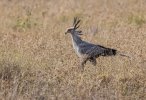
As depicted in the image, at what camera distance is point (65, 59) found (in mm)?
8742

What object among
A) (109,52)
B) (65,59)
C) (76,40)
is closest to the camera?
(109,52)

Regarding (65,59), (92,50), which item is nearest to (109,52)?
(92,50)

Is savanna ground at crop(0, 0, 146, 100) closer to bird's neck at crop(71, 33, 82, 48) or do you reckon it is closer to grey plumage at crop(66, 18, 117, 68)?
grey plumage at crop(66, 18, 117, 68)

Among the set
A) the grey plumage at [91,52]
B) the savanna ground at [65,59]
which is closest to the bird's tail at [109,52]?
the grey plumage at [91,52]

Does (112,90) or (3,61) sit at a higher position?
(3,61)

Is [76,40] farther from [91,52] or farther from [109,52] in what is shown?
[109,52]

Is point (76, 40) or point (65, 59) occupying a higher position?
point (76, 40)

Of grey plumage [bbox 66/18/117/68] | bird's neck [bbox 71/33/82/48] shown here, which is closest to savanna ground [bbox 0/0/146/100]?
grey plumage [bbox 66/18/117/68]

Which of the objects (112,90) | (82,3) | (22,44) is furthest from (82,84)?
(82,3)

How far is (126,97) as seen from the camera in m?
7.27

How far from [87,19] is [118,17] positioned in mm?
660

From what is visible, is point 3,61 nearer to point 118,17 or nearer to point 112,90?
point 112,90

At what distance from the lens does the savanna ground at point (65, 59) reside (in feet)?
24.0

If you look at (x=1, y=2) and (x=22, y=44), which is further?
(x=1, y=2)
